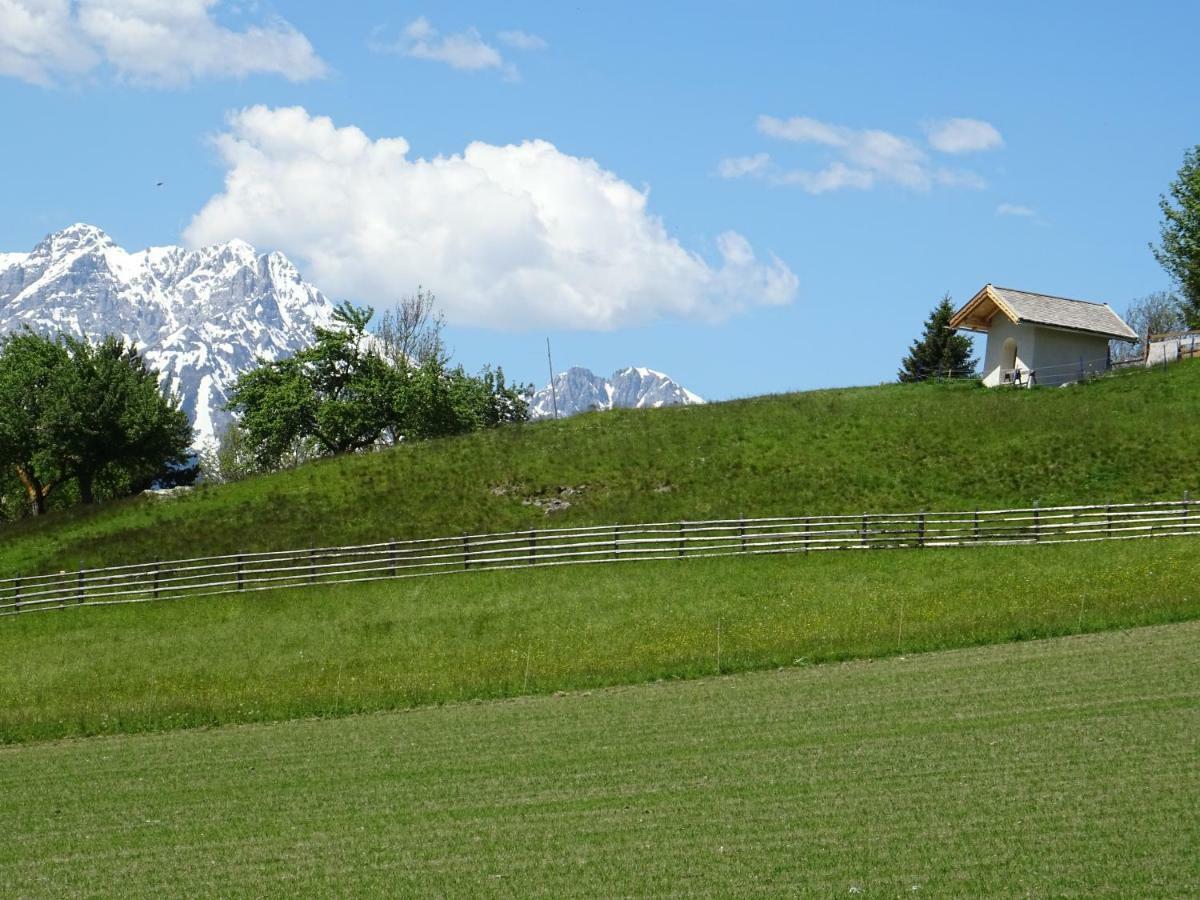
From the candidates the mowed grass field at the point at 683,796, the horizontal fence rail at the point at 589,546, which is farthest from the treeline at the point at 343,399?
the mowed grass field at the point at 683,796

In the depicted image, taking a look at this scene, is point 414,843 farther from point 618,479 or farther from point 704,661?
point 618,479

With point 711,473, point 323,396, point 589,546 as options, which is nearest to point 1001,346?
point 711,473

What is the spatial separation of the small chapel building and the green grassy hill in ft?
8.23

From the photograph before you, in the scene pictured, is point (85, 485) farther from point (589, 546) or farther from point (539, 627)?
point (539, 627)

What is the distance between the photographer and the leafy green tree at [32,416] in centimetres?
6766

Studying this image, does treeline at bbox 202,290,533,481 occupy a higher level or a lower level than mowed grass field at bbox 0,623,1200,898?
higher

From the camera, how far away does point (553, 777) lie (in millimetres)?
18219

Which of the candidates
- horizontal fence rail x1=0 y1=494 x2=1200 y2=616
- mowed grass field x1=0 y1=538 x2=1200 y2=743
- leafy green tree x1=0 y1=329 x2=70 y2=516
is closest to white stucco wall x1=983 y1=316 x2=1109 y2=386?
horizontal fence rail x1=0 y1=494 x2=1200 y2=616

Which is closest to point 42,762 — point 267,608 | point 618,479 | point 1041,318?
point 267,608

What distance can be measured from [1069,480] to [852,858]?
3729 cm

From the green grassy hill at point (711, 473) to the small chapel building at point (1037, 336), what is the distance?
2.51 meters

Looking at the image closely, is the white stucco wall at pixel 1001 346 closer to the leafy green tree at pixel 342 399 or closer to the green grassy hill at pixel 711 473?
the green grassy hill at pixel 711 473

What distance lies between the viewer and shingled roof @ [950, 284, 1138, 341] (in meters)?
61.2

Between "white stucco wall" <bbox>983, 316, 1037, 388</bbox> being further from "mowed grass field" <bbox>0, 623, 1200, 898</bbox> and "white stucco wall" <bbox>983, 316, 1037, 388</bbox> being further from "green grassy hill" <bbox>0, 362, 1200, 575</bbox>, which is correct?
"mowed grass field" <bbox>0, 623, 1200, 898</bbox>
